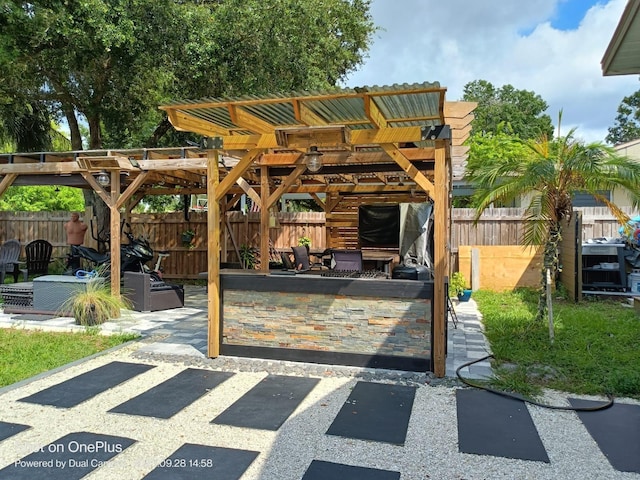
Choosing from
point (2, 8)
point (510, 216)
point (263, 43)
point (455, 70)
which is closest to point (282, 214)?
point (263, 43)

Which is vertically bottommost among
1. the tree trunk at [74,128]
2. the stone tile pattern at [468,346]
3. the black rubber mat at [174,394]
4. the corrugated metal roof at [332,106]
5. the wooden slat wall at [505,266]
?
the black rubber mat at [174,394]

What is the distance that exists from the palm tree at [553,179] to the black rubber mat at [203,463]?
13.8ft

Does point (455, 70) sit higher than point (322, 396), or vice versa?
point (455, 70)

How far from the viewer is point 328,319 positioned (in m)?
5.09

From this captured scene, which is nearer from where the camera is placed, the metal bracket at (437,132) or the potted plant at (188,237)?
the metal bracket at (437,132)

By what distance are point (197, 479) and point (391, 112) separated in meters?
3.76

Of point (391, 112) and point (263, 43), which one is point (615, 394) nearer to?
point (391, 112)

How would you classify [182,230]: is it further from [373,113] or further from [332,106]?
[373,113]

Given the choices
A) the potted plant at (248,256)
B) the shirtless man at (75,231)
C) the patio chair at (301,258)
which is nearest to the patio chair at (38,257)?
the shirtless man at (75,231)

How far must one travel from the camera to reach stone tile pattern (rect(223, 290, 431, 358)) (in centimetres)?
482

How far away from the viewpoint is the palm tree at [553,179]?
538cm

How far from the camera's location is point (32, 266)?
37.1 ft

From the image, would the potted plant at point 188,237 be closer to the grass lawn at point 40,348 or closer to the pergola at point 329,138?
the pergola at point 329,138

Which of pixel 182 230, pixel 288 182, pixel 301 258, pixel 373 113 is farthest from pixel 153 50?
pixel 373 113
